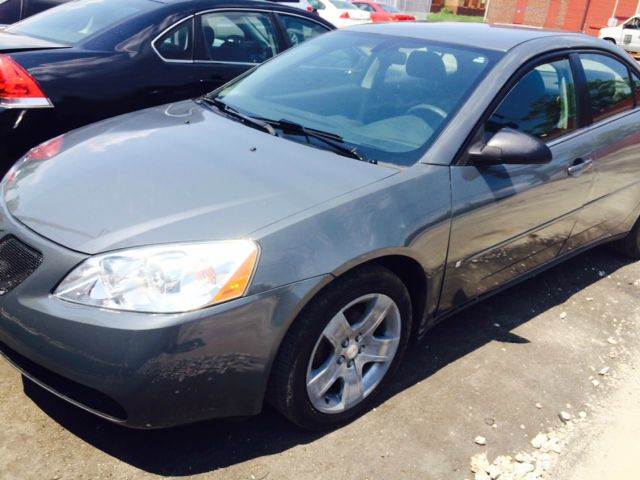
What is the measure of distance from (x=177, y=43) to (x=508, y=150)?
9.32 feet

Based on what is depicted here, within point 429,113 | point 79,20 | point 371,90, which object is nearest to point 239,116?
point 371,90

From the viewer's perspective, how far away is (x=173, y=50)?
4441 millimetres

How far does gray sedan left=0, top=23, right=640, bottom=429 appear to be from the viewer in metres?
1.99

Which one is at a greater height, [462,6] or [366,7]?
[366,7]

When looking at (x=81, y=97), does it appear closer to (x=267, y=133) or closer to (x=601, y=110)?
(x=267, y=133)

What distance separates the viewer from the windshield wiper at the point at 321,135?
264 centimetres

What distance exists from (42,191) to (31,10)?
5.66 metres

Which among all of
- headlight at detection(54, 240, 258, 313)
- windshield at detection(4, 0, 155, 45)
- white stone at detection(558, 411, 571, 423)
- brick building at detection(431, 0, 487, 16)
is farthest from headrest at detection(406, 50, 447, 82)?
brick building at detection(431, 0, 487, 16)

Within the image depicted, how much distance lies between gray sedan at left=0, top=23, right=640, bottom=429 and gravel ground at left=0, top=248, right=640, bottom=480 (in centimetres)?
18

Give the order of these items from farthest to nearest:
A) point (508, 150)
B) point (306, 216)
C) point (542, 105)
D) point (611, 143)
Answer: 1. point (611, 143)
2. point (542, 105)
3. point (508, 150)
4. point (306, 216)

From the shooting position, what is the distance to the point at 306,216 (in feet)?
7.17

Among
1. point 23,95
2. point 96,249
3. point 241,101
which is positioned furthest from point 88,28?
point 96,249

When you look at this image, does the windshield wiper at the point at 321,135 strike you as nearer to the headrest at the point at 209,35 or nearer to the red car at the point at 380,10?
the headrest at the point at 209,35

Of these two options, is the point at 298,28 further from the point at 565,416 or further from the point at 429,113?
the point at 565,416
